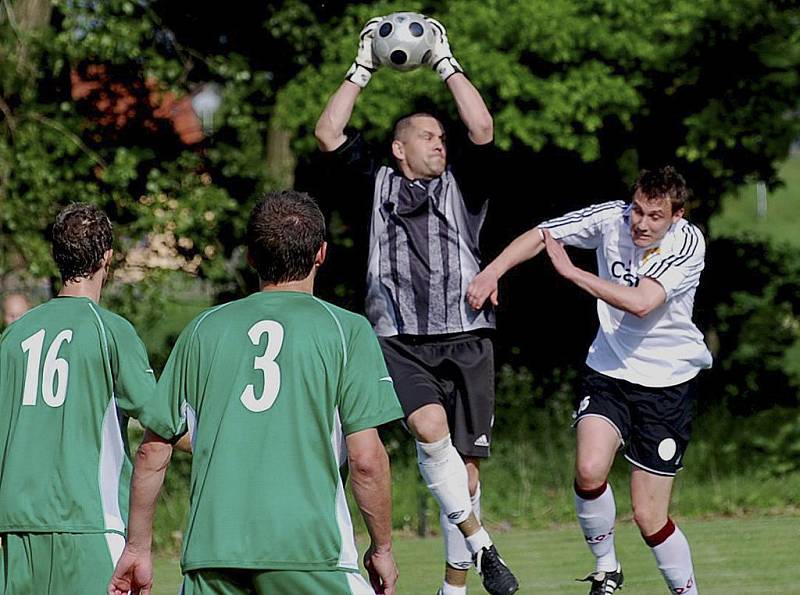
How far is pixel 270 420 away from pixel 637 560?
607 cm

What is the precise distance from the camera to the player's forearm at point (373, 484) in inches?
170

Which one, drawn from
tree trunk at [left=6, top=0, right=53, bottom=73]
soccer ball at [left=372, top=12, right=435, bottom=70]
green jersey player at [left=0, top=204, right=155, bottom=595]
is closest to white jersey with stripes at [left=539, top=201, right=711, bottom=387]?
soccer ball at [left=372, top=12, right=435, bottom=70]

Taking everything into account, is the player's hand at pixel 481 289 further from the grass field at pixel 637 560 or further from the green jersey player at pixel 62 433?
the grass field at pixel 637 560

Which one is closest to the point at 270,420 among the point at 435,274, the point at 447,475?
the point at 447,475

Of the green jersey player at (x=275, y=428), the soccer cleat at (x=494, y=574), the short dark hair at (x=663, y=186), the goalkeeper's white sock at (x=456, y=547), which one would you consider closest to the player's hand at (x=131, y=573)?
the green jersey player at (x=275, y=428)

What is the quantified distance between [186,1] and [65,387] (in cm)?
1155

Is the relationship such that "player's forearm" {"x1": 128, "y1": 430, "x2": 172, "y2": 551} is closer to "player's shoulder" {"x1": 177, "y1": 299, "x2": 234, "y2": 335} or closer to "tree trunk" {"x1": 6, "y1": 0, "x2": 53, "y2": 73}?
"player's shoulder" {"x1": 177, "y1": 299, "x2": 234, "y2": 335}

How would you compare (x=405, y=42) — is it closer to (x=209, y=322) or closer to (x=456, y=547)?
(x=456, y=547)

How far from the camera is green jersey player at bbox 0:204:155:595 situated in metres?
5.05

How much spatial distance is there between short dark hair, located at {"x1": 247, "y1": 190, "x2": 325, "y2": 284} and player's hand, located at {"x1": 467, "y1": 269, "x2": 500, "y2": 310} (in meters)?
2.61

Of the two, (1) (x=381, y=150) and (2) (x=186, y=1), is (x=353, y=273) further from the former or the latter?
(2) (x=186, y=1)

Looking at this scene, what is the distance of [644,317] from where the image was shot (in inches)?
285

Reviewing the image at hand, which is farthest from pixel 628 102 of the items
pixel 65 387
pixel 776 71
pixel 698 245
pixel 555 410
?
pixel 65 387

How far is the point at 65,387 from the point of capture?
506cm
